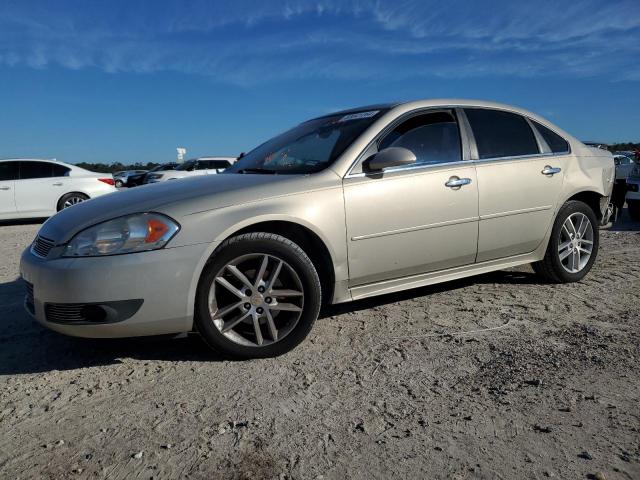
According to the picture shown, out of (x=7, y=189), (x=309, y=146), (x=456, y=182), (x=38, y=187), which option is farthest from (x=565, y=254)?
(x=7, y=189)

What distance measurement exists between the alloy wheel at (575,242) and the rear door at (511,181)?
290 millimetres

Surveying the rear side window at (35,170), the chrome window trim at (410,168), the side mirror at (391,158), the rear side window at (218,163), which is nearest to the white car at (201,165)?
the rear side window at (218,163)

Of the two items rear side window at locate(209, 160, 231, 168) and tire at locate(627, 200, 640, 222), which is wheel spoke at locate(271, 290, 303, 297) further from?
rear side window at locate(209, 160, 231, 168)

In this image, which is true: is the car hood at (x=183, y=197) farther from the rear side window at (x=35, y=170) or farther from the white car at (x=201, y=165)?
the white car at (x=201, y=165)

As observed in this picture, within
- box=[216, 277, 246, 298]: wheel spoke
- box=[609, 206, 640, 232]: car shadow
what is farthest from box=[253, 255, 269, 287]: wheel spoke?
box=[609, 206, 640, 232]: car shadow

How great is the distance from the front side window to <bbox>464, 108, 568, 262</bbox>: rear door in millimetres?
188

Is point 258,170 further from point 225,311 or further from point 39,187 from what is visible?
Result: point 39,187

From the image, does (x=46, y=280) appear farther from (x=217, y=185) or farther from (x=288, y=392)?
(x=288, y=392)

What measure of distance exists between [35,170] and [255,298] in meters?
10.1

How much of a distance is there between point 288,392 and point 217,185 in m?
1.36

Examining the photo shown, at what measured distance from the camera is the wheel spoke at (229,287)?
115 inches

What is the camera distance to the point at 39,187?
11.0 meters

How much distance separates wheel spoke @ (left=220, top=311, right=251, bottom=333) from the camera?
2.94 m

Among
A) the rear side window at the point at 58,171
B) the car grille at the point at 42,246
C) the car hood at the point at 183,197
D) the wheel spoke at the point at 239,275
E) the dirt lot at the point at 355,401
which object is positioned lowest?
the dirt lot at the point at 355,401
